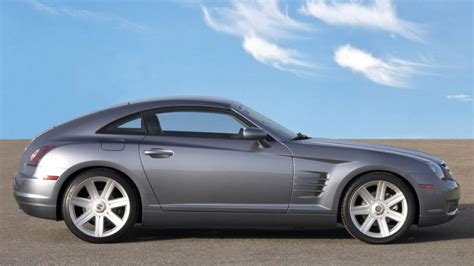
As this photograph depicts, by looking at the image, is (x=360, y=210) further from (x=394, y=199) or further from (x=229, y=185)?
(x=229, y=185)

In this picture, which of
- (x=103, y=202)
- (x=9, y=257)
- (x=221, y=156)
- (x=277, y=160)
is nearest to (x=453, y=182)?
(x=277, y=160)

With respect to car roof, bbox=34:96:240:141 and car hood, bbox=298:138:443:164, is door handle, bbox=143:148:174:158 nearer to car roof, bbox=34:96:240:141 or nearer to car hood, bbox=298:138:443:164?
car roof, bbox=34:96:240:141

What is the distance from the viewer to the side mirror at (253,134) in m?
7.42

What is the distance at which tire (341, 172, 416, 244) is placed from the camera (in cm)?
745

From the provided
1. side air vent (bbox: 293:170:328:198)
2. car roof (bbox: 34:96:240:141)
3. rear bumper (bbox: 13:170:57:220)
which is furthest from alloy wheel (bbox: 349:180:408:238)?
rear bumper (bbox: 13:170:57:220)

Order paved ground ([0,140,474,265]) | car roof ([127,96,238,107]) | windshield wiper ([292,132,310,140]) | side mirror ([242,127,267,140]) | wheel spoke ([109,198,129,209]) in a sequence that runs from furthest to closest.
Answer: windshield wiper ([292,132,310,140])
car roof ([127,96,238,107])
wheel spoke ([109,198,129,209])
side mirror ([242,127,267,140])
paved ground ([0,140,474,265])

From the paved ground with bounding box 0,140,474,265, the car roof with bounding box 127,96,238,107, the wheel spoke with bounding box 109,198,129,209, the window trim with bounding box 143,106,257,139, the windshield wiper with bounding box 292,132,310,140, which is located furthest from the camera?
the windshield wiper with bounding box 292,132,310,140

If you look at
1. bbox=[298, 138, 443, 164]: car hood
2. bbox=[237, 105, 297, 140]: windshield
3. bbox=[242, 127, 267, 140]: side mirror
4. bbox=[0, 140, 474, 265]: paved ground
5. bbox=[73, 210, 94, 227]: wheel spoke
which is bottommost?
bbox=[0, 140, 474, 265]: paved ground

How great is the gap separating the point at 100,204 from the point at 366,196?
2.90 meters

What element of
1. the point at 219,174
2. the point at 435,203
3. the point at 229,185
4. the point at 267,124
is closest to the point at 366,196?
the point at 435,203

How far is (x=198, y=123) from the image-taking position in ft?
25.2

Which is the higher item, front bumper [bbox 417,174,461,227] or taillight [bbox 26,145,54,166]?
taillight [bbox 26,145,54,166]

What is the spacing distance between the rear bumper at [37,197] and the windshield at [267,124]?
228 centimetres

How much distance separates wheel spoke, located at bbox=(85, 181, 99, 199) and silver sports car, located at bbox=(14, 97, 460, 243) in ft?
0.04
